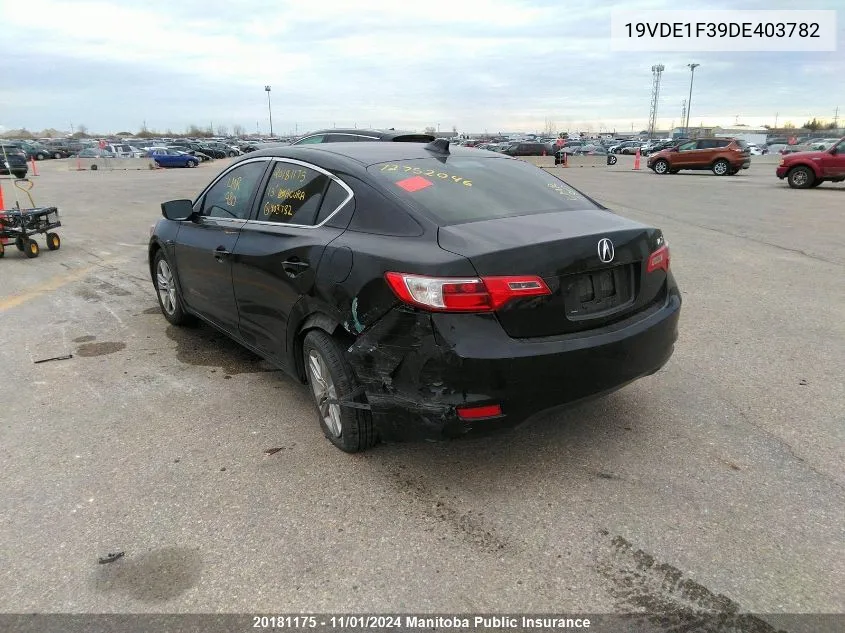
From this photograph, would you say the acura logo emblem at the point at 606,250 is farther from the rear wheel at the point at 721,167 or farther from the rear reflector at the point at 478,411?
the rear wheel at the point at 721,167

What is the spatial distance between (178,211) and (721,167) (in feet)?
91.7

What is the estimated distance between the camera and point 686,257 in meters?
8.66

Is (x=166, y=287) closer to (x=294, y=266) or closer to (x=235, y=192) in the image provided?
(x=235, y=192)

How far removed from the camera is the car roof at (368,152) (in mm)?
3713

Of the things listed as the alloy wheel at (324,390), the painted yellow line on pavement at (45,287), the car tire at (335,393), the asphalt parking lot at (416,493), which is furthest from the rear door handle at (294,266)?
the painted yellow line on pavement at (45,287)

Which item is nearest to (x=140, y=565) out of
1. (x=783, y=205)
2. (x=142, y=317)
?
(x=142, y=317)

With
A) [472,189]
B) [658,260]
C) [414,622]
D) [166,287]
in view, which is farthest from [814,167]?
[414,622]

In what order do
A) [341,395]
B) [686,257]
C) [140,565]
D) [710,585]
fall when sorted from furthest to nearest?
[686,257] < [341,395] < [140,565] < [710,585]

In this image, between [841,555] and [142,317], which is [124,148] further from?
[841,555]

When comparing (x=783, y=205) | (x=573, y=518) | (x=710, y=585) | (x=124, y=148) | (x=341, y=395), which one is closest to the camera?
(x=710, y=585)

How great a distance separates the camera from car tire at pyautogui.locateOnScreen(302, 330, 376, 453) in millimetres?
3209

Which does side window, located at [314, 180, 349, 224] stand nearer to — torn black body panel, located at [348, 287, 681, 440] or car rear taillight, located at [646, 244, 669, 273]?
torn black body panel, located at [348, 287, 681, 440]

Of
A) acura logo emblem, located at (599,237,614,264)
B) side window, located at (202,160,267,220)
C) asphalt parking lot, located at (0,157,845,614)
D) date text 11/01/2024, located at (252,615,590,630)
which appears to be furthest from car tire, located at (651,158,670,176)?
date text 11/01/2024, located at (252,615,590,630)

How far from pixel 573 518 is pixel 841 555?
3.50 feet
